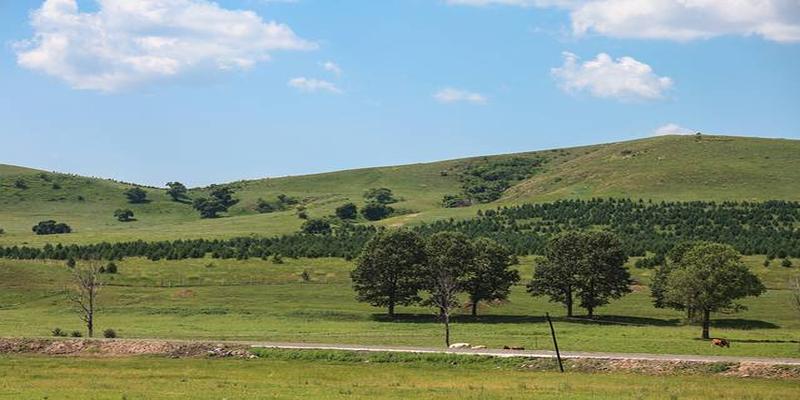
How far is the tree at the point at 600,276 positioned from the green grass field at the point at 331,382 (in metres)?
39.7

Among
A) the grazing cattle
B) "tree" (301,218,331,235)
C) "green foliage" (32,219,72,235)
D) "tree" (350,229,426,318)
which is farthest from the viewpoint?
"green foliage" (32,219,72,235)

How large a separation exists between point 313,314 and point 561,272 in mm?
26279

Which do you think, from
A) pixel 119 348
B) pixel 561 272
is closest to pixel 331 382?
pixel 119 348

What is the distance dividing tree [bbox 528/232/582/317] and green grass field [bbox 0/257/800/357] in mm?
2331

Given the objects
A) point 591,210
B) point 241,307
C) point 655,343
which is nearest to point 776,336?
point 655,343

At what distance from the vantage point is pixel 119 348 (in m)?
55.5

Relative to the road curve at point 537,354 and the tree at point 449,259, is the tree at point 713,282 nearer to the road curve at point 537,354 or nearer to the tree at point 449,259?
the road curve at point 537,354

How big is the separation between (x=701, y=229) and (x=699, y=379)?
110 metres

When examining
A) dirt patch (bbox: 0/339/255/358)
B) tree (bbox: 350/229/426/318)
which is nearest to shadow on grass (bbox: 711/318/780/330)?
tree (bbox: 350/229/426/318)

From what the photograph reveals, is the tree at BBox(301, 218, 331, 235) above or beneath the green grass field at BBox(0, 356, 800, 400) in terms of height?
above

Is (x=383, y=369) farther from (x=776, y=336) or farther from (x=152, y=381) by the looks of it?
(x=776, y=336)

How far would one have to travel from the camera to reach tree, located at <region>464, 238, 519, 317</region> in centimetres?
8762

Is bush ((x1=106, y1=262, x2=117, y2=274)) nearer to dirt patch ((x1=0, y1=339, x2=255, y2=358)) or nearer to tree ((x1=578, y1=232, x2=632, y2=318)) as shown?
dirt patch ((x1=0, y1=339, x2=255, y2=358))

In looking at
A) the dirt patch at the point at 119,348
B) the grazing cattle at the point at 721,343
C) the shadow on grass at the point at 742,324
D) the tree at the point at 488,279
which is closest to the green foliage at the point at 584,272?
the tree at the point at 488,279
